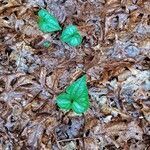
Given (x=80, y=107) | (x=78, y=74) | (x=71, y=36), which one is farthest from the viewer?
(x=71, y=36)

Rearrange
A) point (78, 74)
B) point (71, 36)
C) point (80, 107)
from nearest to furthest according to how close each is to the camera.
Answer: point (80, 107) → point (78, 74) → point (71, 36)

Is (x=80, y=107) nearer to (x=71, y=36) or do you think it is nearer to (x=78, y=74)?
(x=78, y=74)

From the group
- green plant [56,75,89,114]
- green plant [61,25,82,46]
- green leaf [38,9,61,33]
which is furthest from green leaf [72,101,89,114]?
green leaf [38,9,61,33]

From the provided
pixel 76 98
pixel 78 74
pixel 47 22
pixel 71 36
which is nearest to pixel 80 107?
pixel 76 98

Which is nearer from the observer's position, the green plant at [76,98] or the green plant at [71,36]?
the green plant at [76,98]

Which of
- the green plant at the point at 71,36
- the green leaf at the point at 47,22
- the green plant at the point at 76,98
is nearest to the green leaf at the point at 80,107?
the green plant at the point at 76,98

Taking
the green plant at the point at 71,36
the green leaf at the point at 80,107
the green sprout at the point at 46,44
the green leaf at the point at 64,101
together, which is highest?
the green plant at the point at 71,36

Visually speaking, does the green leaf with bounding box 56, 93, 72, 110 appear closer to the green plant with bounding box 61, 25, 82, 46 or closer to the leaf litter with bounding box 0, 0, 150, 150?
the leaf litter with bounding box 0, 0, 150, 150

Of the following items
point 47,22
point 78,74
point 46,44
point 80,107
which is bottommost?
point 80,107

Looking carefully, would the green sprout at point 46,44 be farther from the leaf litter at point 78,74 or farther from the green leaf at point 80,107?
the green leaf at point 80,107
